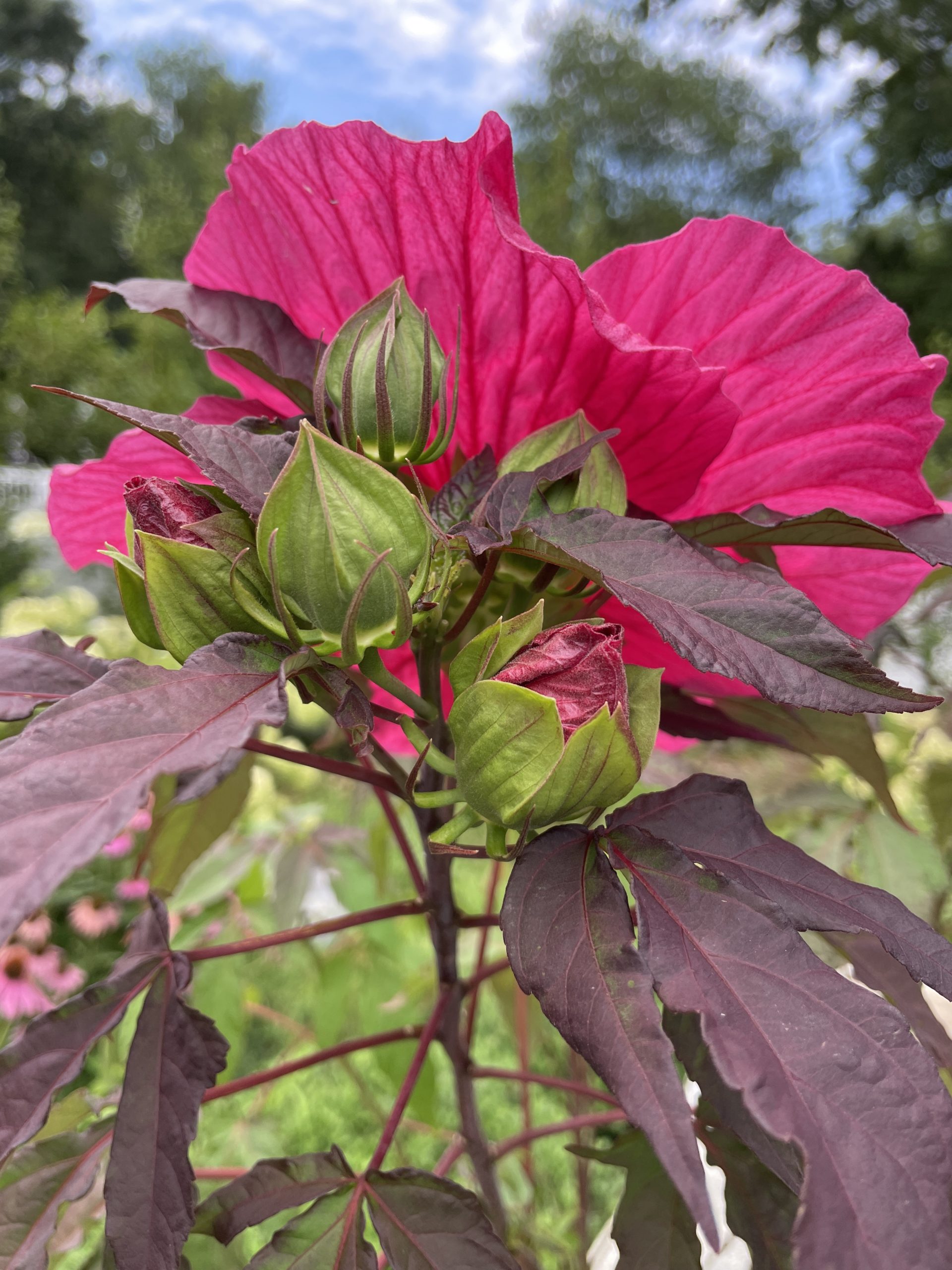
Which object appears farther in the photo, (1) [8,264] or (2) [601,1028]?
(1) [8,264]

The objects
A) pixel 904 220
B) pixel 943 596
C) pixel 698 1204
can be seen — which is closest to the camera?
pixel 698 1204

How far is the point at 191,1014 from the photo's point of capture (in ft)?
0.85

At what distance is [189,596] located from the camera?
209mm

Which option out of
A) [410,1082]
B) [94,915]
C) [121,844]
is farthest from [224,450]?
[94,915]

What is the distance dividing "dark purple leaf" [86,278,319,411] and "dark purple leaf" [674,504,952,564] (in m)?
0.13

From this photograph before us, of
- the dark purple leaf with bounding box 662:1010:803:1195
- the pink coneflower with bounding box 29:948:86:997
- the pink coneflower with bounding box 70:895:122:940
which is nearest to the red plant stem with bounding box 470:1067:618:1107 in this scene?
the dark purple leaf with bounding box 662:1010:803:1195

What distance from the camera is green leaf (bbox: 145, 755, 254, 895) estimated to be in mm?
398

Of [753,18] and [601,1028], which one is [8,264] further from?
[601,1028]

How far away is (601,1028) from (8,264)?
26.4 feet

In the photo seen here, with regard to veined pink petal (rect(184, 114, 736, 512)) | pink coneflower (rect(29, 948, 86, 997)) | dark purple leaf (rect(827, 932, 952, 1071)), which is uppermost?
veined pink petal (rect(184, 114, 736, 512))

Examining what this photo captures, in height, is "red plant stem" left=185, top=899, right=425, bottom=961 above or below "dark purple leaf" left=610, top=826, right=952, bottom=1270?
below

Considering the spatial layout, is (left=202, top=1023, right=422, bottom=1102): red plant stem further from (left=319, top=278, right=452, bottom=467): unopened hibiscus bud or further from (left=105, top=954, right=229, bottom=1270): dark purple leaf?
(left=319, top=278, right=452, bottom=467): unopened hibiscus bud

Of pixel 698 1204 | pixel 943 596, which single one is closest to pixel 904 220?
pixel 943 596

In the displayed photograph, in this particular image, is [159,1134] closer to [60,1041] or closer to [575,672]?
[60,1041]
